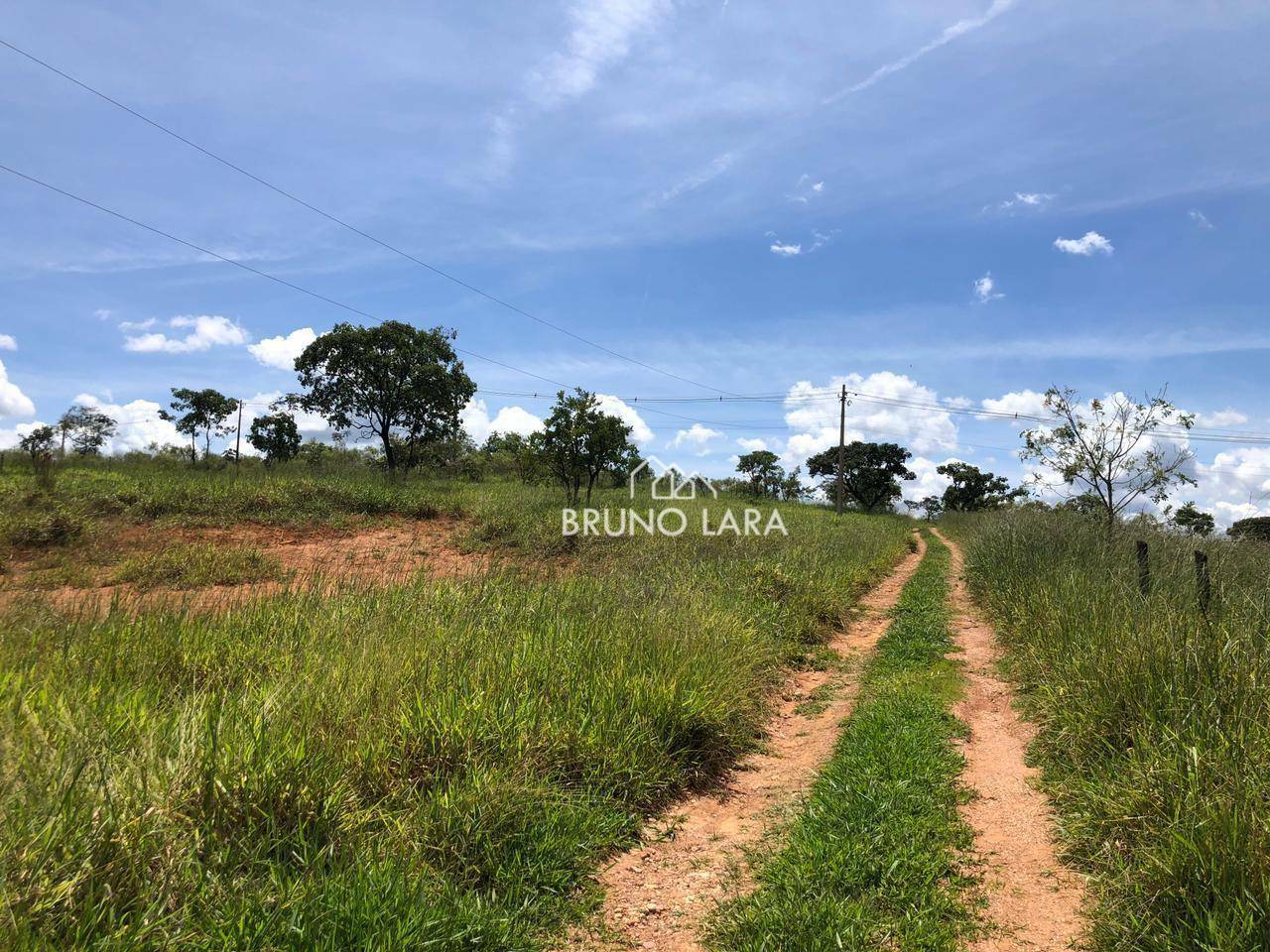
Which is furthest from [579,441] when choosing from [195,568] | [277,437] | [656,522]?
[277,437]

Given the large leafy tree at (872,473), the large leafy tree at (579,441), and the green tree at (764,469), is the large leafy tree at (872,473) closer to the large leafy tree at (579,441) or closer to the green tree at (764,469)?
the green tree at (764,469)

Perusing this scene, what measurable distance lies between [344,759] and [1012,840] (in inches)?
149

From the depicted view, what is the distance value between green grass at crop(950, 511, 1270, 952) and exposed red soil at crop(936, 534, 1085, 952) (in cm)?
13

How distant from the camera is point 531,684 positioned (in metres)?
4.22

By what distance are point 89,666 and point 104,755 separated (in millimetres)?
1681

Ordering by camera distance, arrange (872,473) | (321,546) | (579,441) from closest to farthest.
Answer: (321,546), (579,441), (872,473)

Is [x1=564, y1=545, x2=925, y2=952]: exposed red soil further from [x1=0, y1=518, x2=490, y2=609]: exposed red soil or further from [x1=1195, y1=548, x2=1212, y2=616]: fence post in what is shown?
[x1=0, y1=518, x2=490, y2=609]: exposed red soil

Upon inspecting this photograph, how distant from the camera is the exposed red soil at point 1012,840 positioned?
2.72 metres

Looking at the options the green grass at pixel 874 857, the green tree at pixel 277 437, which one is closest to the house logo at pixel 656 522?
the green grass at pixel 874 857

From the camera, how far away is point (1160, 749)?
3492mm

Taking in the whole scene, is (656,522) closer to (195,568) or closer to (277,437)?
(195,568)

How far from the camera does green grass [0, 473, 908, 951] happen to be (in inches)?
84.4

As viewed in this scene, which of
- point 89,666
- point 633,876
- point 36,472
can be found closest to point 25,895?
point 89,666

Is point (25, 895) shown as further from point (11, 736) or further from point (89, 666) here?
point (89, 666)
